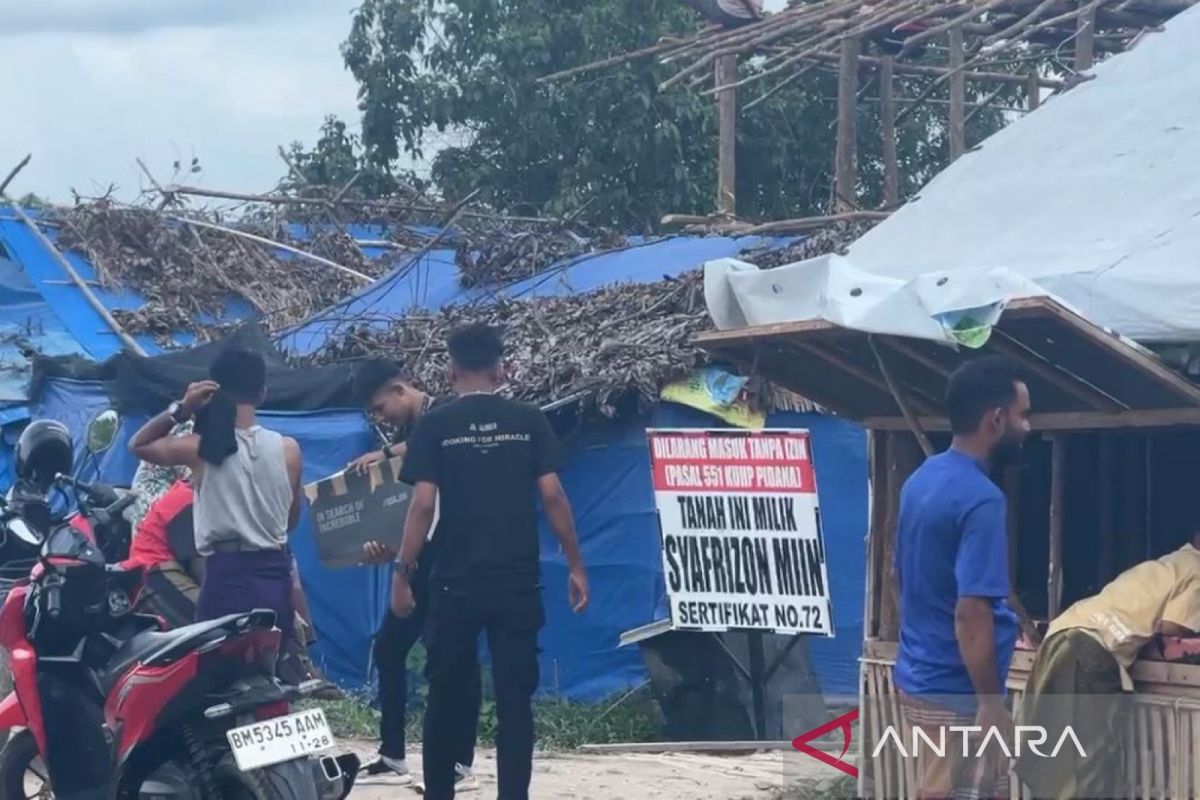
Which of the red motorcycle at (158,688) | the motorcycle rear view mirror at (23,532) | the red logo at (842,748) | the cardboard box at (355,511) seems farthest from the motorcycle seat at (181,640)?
the cardboard box at (355,511)

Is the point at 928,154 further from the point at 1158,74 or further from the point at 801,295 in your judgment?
the point at 801,295

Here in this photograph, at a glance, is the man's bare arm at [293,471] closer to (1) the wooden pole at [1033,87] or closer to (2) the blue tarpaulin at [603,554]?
(2) the blue tarpaulin at [603,554]

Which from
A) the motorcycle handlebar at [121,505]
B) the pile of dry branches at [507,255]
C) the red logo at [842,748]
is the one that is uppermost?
the pile of dry branches at [507,255]

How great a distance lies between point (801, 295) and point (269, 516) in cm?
235

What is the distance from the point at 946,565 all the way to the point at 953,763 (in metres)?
0.60

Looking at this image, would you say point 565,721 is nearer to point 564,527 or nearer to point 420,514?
point 564,527

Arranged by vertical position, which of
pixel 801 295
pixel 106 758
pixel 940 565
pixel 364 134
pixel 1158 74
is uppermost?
pixel 364 134

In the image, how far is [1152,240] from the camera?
257 inches

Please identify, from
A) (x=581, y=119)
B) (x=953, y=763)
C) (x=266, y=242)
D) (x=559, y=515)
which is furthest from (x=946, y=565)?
(x=581, y=119)

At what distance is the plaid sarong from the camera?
5.04m

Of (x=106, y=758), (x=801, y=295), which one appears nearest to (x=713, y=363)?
(x=801, y=295)

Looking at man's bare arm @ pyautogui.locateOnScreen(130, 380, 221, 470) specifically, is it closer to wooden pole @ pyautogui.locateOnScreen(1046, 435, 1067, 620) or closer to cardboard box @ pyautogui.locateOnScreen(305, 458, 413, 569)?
cardboard box @ pyautogui.locateOnScreen(305, 458, 413, 569)

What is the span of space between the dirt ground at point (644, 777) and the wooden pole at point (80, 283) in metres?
6.63

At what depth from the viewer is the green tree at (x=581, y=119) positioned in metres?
21.7
